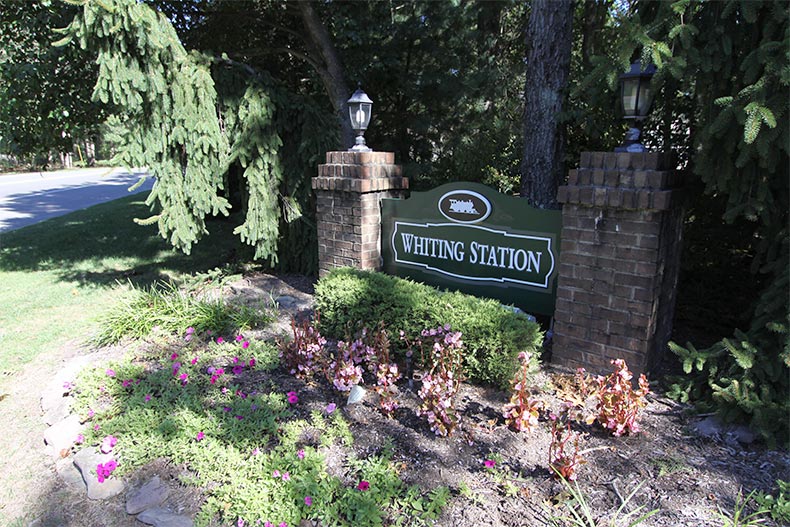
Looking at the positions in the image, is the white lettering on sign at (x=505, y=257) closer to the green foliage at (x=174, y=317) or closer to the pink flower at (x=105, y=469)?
the green foliage at (x=174, y=317)

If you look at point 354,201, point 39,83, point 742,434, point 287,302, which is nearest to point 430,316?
point 354,201

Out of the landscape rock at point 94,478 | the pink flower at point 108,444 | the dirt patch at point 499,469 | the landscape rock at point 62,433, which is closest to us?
the dirt patch at point 499,469

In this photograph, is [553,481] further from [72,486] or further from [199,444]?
[72,486]

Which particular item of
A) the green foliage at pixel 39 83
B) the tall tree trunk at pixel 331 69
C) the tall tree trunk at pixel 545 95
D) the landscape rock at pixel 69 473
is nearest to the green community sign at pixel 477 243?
the tall tree trunk at pixel 545 95

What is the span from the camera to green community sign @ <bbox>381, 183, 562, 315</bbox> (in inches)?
145

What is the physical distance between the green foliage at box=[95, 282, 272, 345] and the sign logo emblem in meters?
1.80

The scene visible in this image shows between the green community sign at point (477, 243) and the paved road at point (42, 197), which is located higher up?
the green community sign at point (477, 243)

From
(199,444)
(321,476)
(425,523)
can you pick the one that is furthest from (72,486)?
(425,523)

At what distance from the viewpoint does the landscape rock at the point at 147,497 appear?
2375 millimetres

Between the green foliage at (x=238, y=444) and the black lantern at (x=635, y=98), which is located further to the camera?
the black lantern at (x=635, y=98)

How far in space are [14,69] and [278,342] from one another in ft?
16.0

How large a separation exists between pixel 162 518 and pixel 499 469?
1.60m

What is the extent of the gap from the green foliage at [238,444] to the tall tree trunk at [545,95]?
2925 millimetres

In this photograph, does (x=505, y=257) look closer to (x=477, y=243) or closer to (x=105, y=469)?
(x=477, y=243)
